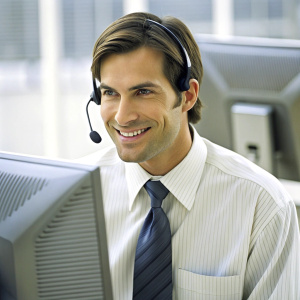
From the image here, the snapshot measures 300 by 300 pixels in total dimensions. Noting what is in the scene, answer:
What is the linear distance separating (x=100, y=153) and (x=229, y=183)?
0.42 m

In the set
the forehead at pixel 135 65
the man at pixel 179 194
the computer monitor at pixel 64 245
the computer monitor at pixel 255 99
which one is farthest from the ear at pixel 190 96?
the computer monitor at pixel 64 245

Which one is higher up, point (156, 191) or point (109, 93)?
point (109, 93)

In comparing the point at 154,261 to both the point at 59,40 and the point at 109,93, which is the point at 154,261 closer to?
the point at 109,93

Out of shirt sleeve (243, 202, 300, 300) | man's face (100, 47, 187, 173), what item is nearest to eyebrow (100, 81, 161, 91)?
man's face (100, 47, 187, 173)

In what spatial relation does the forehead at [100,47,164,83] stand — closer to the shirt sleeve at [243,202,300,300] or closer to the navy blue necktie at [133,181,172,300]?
the navy blue necktie at [133,181,172,300]

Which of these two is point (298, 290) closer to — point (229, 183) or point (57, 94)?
point (229, 183)

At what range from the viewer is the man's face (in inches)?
53.3

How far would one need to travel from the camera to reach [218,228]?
1.37 m

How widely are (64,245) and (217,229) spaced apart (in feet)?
1.96

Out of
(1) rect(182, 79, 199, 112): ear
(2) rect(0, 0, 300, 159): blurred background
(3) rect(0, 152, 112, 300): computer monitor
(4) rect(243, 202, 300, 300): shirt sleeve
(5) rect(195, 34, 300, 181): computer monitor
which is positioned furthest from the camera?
(2) rect(0, 0, 300, 159): blurred background

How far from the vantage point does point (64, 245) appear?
0.85 metres

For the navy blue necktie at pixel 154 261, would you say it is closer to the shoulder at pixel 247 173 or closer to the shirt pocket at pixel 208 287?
the shirt pocket at pixel 208 287

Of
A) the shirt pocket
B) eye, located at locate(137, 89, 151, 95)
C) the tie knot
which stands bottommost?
the shirt pocket

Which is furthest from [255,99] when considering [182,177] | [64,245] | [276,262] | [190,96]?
[64,245]
